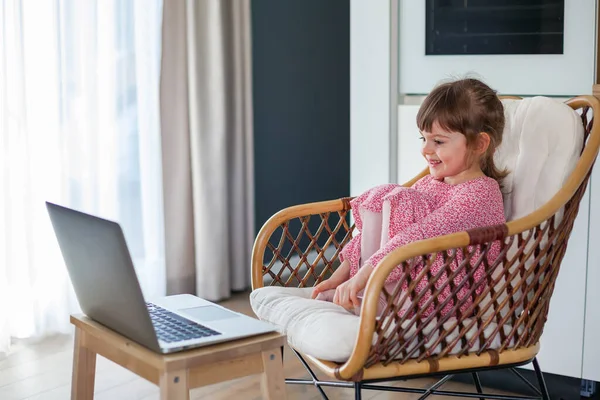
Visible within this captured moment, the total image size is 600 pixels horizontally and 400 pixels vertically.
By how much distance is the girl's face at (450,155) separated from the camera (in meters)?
1.94

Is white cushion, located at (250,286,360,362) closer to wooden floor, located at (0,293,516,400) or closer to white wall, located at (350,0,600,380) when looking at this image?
wooden floor, located at (0,293,516,400)

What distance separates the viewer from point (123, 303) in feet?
4.82

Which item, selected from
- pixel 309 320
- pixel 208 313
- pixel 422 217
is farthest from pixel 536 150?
pixel 208 313

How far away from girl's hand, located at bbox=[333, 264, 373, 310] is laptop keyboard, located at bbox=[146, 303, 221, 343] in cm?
37

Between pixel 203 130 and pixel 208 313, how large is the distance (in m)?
1.94

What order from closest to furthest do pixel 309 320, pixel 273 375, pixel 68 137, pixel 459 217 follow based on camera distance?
pixel 273 375
pixel 309 320
pixel 459 217
pixel 68 137

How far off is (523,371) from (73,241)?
1464mm

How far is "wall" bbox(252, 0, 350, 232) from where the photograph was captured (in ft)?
13.4

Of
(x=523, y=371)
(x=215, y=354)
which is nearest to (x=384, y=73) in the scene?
(x=523, y=371)

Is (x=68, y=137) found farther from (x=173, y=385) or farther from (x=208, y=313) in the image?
(x=173, y=385)

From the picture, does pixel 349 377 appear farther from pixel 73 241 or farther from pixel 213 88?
pixel 213 88

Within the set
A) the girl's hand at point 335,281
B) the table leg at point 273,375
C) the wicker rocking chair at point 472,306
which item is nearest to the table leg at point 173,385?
the table leg at point 273,375

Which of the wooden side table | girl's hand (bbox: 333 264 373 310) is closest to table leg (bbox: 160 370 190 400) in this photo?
the wooden side table

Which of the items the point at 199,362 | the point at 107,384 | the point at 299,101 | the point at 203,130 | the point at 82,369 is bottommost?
the point at 107,384
